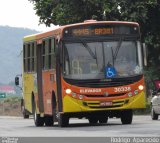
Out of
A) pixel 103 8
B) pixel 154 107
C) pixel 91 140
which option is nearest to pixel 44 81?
pixel 154 107

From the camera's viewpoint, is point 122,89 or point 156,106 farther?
point 156,106

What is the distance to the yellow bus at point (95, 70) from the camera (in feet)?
91.0

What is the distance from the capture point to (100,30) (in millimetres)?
28484

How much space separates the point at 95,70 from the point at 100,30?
142 centimetres

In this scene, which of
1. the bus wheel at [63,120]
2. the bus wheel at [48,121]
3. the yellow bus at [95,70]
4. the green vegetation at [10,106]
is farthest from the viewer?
the green vegetation at [10,106]

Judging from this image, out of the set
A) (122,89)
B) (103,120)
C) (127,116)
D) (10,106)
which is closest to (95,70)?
(122,89)

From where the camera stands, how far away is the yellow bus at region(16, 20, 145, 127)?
2773 centimetres

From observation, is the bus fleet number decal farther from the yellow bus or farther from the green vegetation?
the green vegetation

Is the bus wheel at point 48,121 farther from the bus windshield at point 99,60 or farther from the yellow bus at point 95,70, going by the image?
the bus windshield at point 99,60

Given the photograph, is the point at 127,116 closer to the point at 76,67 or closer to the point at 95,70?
the point at 95,70

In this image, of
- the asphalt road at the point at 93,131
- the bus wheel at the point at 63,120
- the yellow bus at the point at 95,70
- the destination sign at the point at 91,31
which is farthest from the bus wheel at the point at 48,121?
the destination sign at the point at 91,31

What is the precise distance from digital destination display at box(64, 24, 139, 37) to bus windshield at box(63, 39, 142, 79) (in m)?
0.34

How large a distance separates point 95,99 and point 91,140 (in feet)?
28.1

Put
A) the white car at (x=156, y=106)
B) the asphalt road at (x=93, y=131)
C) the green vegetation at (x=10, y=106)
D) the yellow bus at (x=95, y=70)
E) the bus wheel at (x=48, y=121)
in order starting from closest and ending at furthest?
the asphalt road at (x=93, y=131), the yellow bus at (x=95, y=70), the bus wheel at (x=48, y=121), the white car at (x=156, y=106), the green vegetation at (x=10, y=106)
